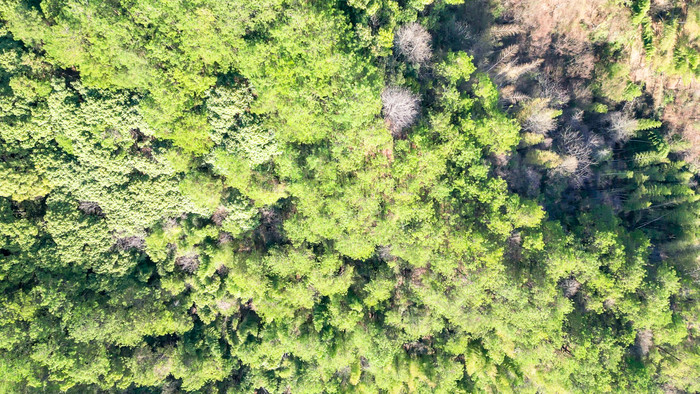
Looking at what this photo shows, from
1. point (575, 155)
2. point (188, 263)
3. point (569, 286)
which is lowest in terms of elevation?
point (569, 286)

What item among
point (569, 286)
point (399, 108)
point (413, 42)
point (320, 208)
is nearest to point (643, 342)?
point (569, 286)

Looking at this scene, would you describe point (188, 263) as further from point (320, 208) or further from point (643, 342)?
point (643, 342)

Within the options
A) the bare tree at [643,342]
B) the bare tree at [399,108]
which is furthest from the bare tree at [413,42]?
the bare tree at [643,342]

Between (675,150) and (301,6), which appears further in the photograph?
(675,150)

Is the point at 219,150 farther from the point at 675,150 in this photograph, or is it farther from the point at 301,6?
the point at 675,150

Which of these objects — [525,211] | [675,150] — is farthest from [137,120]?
[675,150]

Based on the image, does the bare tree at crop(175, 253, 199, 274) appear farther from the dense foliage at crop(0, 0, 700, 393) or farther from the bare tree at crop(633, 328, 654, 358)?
the bare tree at crop(633, 328, 654, 358)
